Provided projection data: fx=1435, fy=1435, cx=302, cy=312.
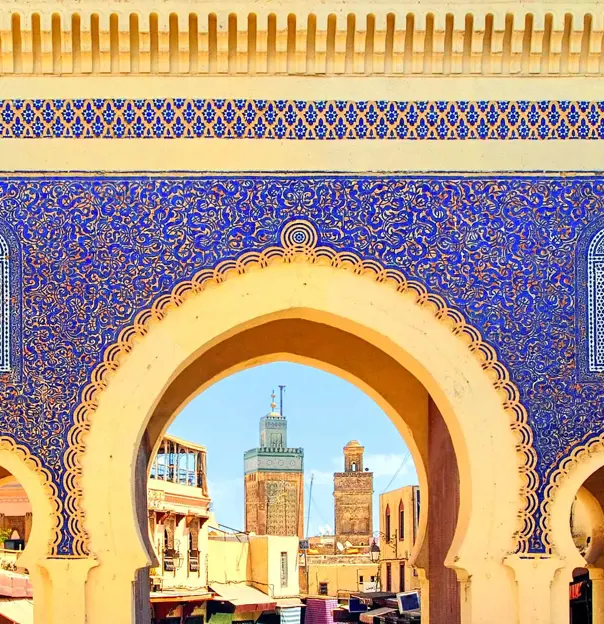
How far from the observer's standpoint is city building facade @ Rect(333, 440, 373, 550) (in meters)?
36.4

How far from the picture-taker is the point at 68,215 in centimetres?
621

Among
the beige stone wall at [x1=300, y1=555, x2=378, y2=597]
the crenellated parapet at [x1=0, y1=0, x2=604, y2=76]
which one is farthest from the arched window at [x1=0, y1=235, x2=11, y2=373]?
the beige stone wall at [x1=300, y1=555, x2=378, y2=597]

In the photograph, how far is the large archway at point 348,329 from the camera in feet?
19.7

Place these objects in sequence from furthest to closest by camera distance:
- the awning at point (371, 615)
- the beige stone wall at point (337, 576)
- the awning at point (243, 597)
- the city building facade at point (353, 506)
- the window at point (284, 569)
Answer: the city building facade at point (353, 506) → the beige stone wall at point (337, 576) → the window at point (284, 569) → the awning at point (243, 597) → the awning at point (371, 615)

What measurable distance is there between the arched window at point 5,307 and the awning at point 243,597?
14.5 meters

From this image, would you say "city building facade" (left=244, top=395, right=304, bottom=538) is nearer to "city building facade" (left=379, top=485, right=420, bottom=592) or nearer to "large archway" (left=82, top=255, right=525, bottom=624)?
"city building facade" (left=379, top=485, right=420, bottom=592)

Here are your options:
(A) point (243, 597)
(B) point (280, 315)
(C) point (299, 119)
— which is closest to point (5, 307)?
(B) point (280, 315)

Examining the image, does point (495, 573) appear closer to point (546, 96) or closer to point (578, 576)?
point (546, 96)

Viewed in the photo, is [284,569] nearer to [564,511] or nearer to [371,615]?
[371,615]

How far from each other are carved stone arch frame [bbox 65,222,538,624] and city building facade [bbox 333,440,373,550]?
29988 mm


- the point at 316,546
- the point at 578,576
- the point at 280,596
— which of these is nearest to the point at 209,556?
the point at 280,596

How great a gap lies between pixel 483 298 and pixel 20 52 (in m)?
2.29

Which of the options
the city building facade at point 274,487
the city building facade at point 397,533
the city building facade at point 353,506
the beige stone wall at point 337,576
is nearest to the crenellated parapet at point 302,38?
the city building facade at point 397,533

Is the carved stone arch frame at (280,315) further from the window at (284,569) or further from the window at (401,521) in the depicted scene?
the window at (284,569)
